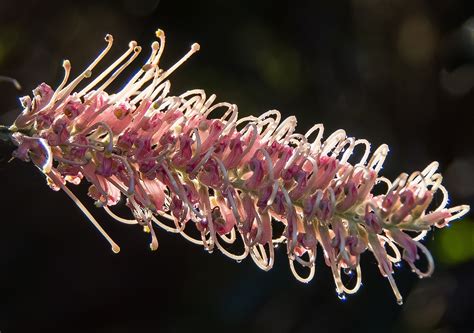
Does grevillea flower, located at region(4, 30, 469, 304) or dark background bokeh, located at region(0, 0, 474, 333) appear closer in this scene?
grevillea flower, located at region(4, 30, 469, 304)

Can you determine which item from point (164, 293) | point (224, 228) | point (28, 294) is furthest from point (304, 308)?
point (224, 228)

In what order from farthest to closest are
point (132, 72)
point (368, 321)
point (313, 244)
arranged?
point (132, 72) → point (368, 321) → point (313, 244)

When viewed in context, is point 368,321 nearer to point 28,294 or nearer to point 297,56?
point 297,56

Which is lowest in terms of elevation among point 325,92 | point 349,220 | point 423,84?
point 349,220

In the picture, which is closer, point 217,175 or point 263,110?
point 217,175

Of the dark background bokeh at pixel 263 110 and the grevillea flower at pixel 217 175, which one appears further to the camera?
the dark background bokeh at pixel 263 110
